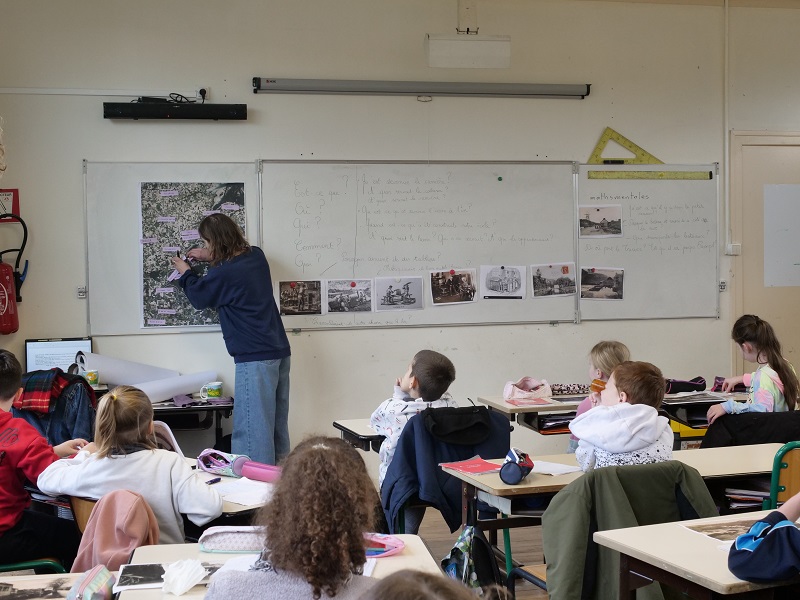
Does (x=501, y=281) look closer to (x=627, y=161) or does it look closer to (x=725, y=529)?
(x=627, y=161)

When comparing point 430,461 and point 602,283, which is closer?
point 430,461

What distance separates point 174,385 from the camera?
5391 millimetres

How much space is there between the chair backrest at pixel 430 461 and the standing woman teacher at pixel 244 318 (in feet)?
6.08

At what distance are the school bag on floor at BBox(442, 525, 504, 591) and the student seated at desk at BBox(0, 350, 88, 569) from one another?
136 cm

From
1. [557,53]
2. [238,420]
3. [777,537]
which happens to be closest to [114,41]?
[238,420]

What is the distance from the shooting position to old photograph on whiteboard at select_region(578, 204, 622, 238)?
20.2 feet

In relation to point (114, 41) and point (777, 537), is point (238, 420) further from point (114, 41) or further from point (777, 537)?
point (777, 537)

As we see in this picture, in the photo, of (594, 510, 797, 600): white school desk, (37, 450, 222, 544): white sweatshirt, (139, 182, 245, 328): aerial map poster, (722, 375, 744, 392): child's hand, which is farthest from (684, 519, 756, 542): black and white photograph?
(139, 182, 245, 328): aerial map poster

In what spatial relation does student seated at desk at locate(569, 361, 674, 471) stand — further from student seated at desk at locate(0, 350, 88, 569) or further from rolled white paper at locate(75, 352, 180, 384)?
rolled white paper at locate(75, 352, 180, 384)

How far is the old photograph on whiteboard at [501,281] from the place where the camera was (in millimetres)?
6035

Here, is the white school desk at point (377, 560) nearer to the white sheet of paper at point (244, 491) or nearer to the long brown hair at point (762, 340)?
the white sheet of paper at point (244, 491)

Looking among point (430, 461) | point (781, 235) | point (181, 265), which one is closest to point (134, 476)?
point (430, 461)

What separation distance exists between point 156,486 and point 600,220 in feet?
13.7

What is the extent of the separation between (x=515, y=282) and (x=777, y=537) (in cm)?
417
